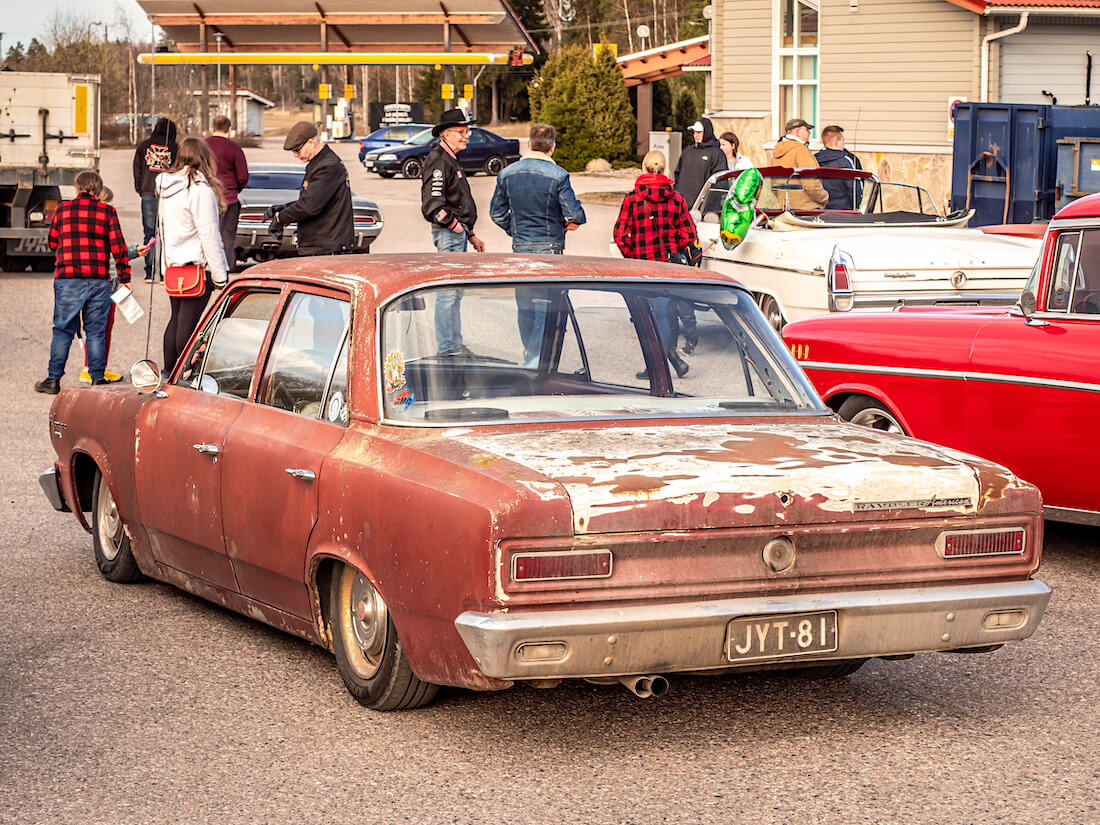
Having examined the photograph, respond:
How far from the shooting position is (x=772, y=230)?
13.8m

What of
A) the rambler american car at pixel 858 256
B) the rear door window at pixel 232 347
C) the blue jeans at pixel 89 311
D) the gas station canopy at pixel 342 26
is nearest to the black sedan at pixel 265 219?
the blue jeans at pixel 89 311

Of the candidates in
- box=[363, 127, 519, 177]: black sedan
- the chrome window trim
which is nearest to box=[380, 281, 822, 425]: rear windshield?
the chrome window trim

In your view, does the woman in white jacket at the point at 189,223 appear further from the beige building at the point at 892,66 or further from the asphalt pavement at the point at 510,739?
the beige building at the point at 892,66

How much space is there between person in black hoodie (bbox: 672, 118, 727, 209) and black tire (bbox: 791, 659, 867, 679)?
11785 millimetres

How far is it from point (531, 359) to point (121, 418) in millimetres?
1826

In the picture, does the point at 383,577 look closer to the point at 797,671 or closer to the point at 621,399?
the point at 621,399

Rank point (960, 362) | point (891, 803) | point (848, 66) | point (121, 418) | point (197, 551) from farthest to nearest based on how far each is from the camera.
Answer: point (848, 66) → point (960, 362) → point (121, 418) → point (197, 551) → point (891, 803)

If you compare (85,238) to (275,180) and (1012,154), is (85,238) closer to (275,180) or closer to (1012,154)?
(275,180)

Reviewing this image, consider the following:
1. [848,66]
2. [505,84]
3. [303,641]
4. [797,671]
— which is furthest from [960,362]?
[505,84]

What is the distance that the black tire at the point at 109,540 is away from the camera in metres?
6.93

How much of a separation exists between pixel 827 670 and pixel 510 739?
115cm

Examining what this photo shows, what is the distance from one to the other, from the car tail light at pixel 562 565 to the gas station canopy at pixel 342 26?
52.9 metres

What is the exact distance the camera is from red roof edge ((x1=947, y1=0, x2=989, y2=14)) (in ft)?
82.8

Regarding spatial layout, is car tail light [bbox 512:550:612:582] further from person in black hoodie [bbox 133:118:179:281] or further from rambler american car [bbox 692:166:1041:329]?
person in black hoodie [bbox 133:118:179:281]
